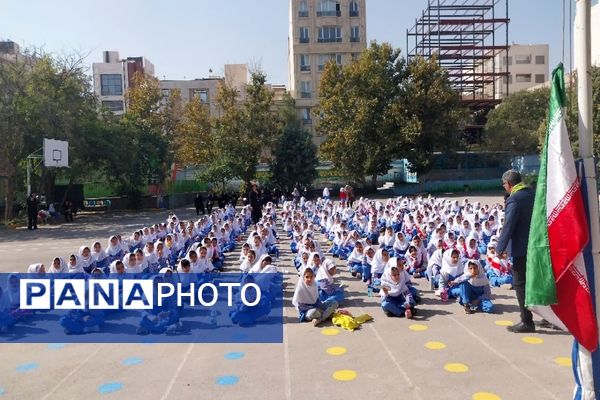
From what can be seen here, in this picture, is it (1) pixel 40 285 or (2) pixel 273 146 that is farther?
(2) pixel 273 146

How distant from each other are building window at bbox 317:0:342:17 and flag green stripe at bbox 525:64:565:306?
4680cm

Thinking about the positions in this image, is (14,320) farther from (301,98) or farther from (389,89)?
(301,98)

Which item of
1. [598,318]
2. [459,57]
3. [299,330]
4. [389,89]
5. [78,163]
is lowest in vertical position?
[299,330]

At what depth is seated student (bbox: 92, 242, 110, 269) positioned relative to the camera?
1095cm

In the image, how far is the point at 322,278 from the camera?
841 cm

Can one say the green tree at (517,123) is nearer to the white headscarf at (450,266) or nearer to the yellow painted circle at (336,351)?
the white headscarf at (450,266)

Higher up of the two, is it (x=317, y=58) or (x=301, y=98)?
(x=317, y=58)

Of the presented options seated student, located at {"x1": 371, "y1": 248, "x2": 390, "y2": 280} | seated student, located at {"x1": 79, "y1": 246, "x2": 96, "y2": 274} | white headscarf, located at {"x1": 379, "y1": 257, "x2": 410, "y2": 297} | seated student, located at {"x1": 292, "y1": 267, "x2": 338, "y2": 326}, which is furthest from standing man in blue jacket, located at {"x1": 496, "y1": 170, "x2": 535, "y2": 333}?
seated student, located at {"x1": 79, "y1": 246, "x2": 96, "y2": 274}

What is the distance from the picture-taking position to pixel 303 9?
1873 inches

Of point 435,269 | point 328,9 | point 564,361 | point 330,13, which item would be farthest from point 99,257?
point 328,9

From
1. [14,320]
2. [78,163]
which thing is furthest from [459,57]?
[14,320]

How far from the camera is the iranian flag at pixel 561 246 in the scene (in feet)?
11.1

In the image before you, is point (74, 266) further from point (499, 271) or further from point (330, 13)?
point (330, 13)

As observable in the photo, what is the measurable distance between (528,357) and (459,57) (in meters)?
38.7
